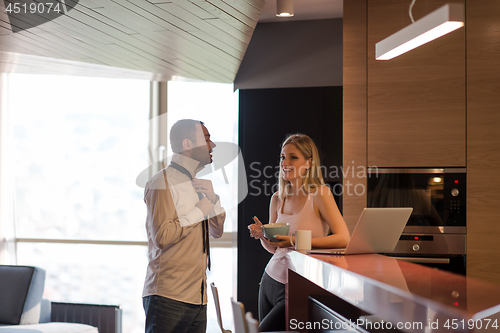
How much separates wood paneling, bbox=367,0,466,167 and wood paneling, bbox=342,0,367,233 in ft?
0.18

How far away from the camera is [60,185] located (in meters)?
4.81

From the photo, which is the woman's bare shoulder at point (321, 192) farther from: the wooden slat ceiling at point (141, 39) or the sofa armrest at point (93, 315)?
the sofa armrest at point (93, 315)

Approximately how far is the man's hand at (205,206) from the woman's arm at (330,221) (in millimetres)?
508

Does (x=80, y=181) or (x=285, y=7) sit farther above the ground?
(x=285, y=7)

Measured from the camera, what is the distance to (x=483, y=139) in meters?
2.90

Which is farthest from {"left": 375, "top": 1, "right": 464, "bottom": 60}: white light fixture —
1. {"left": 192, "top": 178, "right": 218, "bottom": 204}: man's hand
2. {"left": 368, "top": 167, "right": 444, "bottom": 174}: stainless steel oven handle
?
{"left": 368, "top": 167, "right": 444, "bottom": 174}: stainless steel oven handle

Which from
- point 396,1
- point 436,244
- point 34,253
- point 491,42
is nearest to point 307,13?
point 396,1

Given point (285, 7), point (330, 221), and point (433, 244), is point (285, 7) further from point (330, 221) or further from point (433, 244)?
point (433, 244)

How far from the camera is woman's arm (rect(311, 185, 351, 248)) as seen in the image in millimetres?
1988

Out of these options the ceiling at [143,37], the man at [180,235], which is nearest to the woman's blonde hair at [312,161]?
the man at [180,235]

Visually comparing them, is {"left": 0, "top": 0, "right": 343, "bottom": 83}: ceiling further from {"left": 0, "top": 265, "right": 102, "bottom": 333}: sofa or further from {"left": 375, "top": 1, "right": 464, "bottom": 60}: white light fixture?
{"left": 0, "top": 265, "right": 102, "bottom": 333}: sofa

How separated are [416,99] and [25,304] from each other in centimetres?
341

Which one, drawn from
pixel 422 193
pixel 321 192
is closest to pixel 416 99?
pixel 422 193

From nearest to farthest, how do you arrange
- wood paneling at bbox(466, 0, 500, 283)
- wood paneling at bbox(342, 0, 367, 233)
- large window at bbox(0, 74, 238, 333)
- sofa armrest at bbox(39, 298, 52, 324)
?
1. wood paneling at bbox(466, 0, 500, 283)
2. wood paneling at bbox(342, 0, 367, 233)
3. sofa armrest at bbox(39, 298, 52, 324)
4. large window at bbox(0, 74, 238, 333)
